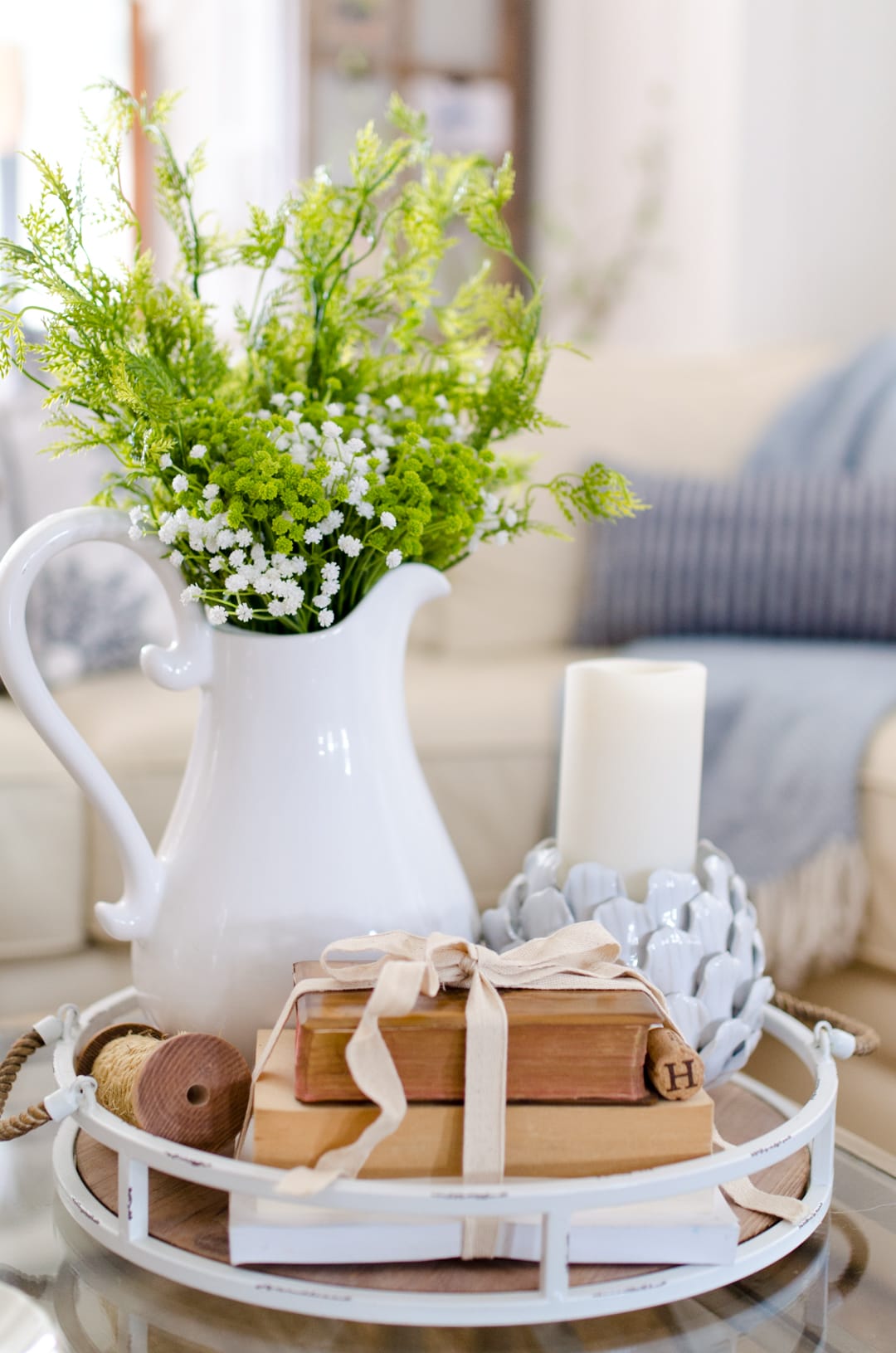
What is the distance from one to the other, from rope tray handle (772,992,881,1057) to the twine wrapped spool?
1.00 feet

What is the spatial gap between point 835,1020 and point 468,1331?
0.31 m

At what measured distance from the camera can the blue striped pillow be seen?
5.62ft

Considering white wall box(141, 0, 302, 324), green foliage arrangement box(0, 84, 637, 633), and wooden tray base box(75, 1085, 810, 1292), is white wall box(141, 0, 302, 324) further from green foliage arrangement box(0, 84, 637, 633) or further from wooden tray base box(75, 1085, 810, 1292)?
wooden tray base box(75, 1085, 810, 1292)

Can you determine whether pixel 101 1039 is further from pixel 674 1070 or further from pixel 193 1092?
pixel 674 1070

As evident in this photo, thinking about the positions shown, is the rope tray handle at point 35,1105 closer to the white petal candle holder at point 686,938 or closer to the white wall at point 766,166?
the white petal candle holder at point 686,938

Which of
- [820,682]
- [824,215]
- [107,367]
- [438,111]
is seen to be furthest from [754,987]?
[438,111]

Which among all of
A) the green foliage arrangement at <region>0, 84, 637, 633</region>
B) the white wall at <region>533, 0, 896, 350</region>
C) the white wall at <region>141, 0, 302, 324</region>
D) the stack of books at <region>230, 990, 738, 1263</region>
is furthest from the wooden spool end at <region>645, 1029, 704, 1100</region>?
the white wall at <region>141, 0, 302, 324</region>

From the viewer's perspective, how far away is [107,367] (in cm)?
59

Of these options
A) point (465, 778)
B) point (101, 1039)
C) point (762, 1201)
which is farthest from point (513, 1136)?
point (465, 778)

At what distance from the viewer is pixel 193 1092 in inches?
21.3

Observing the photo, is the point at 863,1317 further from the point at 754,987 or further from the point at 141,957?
the point at 141,957

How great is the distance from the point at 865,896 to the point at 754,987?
788 mm

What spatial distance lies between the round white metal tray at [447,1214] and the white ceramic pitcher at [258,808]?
10 cm

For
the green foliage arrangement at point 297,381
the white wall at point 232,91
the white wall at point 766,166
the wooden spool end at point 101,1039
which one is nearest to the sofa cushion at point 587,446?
the white wall at point 766,166
